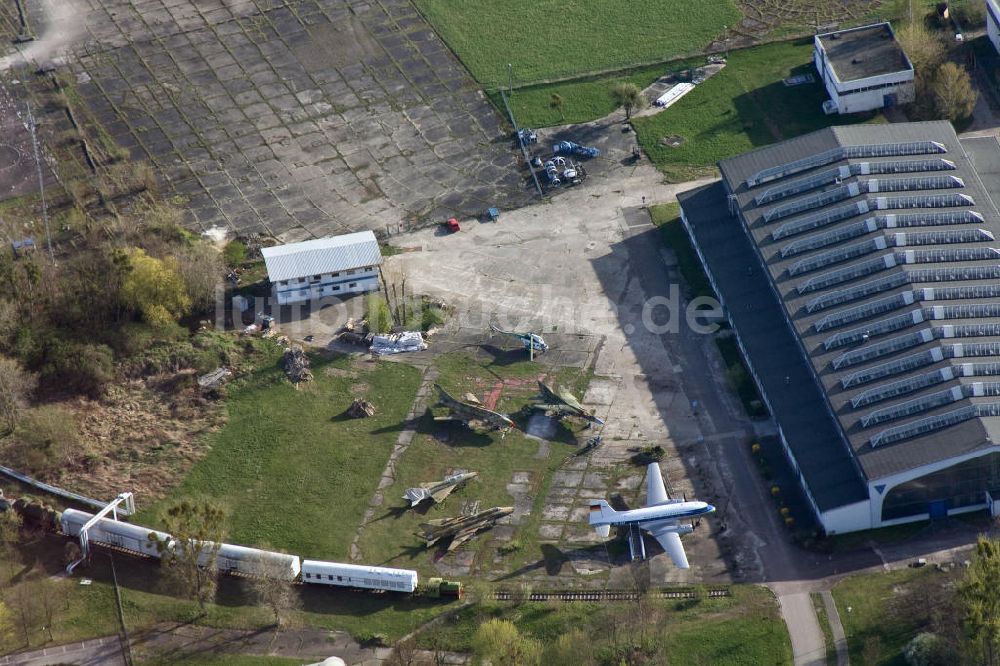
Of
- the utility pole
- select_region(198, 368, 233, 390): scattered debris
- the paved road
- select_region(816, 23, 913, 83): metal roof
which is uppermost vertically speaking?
select_region(816, 23, 913, 83): metal roof

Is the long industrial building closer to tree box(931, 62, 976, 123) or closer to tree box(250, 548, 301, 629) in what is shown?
tree box(931, 62, 976, 123)

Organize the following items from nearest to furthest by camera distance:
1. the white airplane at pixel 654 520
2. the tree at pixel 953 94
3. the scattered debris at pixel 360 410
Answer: the white airplane at pixel 654 520, the scattered debris at pixel 360 410, the tree at pixel 953 94

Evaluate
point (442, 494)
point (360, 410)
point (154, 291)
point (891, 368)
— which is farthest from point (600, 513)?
point (154, 291)

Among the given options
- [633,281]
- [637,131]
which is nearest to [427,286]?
[633,281]

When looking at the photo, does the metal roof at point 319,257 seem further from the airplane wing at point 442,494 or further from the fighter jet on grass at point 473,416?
the airplane wing at point 442,494

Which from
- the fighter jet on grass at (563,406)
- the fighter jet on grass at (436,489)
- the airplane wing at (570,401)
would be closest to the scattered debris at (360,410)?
the fighter jet on grass at (436,489)

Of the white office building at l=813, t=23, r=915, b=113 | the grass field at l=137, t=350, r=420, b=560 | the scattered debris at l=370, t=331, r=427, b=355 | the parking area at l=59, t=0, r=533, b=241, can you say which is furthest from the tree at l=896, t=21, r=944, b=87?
the grass field at l=137, t=350, r=420, b=560
